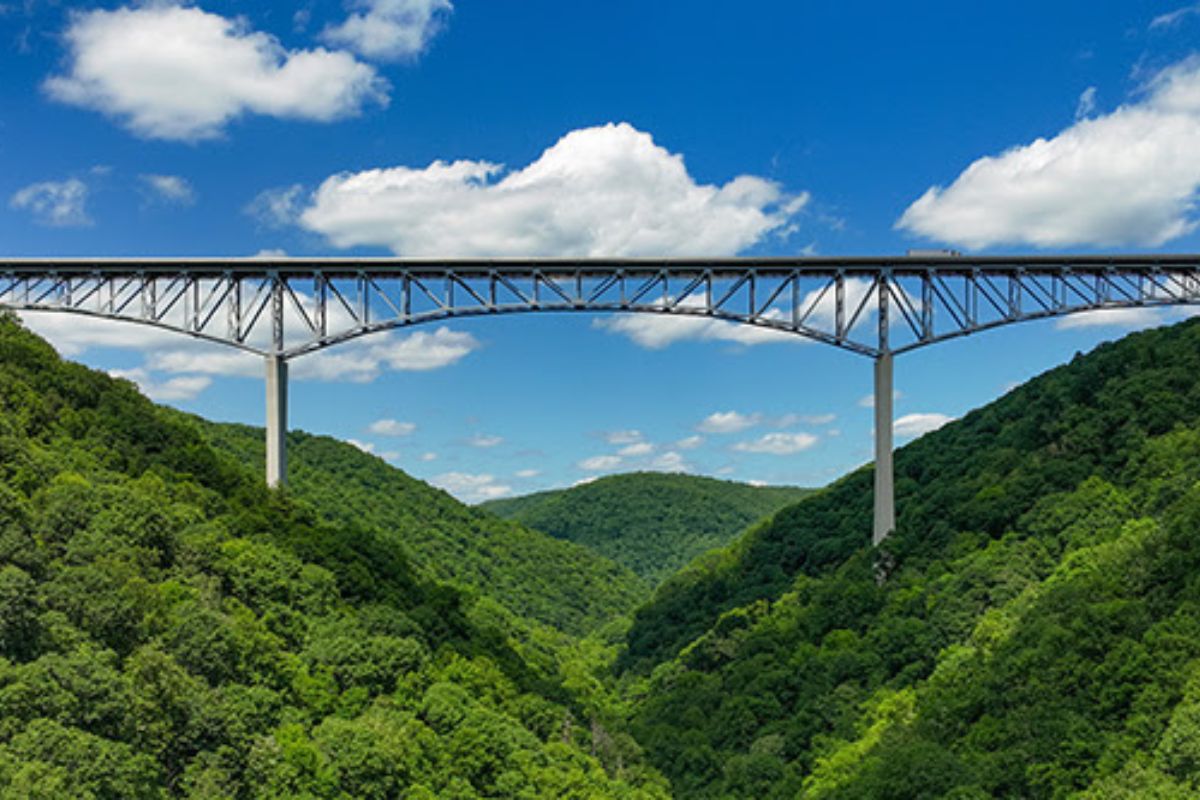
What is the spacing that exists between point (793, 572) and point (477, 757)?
148 ft

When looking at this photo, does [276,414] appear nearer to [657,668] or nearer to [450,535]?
[657,668]

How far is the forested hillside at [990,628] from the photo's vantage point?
39.3 meters

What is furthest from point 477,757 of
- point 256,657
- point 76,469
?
point 76,469

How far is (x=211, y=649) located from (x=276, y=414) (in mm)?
17147

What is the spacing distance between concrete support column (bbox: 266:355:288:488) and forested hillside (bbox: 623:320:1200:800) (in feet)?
81.1

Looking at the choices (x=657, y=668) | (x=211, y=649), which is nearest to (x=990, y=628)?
(x=211, y=649)

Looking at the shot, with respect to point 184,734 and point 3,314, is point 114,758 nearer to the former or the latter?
point 184,734

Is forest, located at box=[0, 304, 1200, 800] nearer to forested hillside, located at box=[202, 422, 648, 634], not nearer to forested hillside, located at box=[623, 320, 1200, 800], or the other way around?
forested hillside, located at box=[623, 320, 1200, 800]


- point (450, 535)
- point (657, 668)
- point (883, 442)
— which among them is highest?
point (883, 442)

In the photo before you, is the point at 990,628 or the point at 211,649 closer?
the point at 211,649

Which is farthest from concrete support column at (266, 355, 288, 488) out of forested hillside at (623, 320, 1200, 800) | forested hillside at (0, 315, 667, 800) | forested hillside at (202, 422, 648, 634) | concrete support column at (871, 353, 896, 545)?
forested hillside at (202, 422, 648, 634)

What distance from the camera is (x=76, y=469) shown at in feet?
143

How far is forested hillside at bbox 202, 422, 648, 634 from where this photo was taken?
107375 mm

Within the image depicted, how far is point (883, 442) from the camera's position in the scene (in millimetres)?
57625
